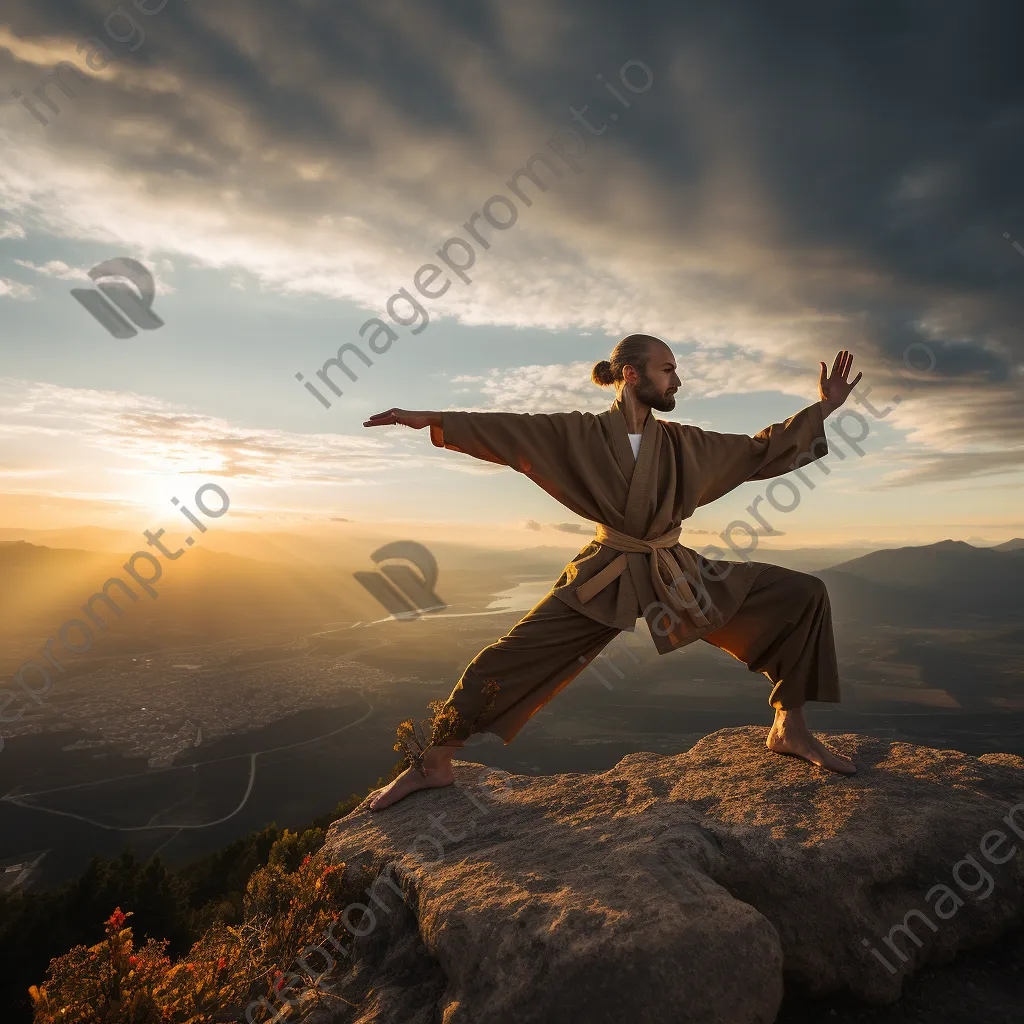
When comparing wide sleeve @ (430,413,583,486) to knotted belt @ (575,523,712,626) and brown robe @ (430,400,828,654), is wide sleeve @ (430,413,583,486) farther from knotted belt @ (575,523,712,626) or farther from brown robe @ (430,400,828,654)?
knotted belt @ (575,523,712,626)

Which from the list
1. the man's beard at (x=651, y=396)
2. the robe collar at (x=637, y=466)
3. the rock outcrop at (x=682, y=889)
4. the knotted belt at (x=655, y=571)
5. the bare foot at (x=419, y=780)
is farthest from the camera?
the bare foot at (x=419, y=780)

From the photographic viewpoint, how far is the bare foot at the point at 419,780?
466cm

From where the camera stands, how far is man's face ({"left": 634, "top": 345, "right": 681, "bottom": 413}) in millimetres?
4477

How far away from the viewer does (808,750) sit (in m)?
4.30

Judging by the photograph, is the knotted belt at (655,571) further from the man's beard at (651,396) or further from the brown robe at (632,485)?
the man's beard at (651,396)

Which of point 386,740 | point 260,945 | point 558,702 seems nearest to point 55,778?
point 386,740

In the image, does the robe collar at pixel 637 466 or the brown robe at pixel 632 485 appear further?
the robe collar at pixel 637 466

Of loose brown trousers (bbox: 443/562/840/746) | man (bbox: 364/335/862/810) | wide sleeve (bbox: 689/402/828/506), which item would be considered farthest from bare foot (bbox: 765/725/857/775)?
wide sleeve (bbox: 689/402/828/506)

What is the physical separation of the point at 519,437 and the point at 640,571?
1270 millimetres

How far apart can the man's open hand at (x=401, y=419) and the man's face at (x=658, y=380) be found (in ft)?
5.15

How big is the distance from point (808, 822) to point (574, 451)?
2668 mm

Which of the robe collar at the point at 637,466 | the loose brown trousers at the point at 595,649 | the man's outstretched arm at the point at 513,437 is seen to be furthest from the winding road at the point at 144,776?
the robe collar at the point at 637,466

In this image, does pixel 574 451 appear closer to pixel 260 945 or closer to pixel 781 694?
pixel 781 694

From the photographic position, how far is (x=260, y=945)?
10.5 ft
